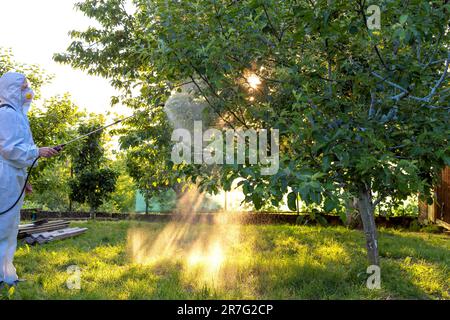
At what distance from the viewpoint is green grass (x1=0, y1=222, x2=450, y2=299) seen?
17.1 ft

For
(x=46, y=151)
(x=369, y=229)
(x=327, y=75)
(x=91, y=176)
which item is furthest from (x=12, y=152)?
(x=91, y=176)

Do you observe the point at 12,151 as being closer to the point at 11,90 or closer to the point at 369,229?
the point at 11,90

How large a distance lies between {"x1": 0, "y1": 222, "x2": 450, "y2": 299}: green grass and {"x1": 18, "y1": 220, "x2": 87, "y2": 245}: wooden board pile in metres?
0.22

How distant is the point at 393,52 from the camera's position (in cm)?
482

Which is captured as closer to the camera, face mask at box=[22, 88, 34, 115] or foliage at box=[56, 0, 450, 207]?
foliage at box=[56, 0, 450, 207]

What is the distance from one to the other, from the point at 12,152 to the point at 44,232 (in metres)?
5.14

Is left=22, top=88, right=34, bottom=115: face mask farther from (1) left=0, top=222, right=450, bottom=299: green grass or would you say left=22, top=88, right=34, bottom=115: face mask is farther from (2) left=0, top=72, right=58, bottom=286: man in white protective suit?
(1) left=0, top=222, right=450, bottom=299: green grass

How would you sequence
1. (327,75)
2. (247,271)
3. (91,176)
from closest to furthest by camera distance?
(327,75) → (247,271) → (91,176)

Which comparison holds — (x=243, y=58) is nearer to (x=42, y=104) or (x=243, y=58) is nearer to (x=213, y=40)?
(x=213, y=40)

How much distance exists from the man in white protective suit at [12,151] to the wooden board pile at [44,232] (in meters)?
3.63

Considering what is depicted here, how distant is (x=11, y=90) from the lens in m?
4.83

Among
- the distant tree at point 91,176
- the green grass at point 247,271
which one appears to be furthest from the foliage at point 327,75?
the distant tree at point 91,176

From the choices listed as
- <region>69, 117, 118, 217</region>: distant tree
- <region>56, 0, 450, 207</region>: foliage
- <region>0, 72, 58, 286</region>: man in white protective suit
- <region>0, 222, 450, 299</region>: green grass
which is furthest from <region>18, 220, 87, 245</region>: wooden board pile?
<region>56, 0, 450, 207</region>: foliage

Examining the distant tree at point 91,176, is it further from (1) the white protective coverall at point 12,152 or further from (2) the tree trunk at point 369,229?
(2) the tree trunk at point 369,229
